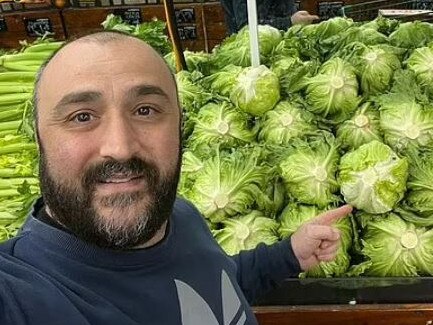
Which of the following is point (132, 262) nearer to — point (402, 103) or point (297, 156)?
point (297, 156)

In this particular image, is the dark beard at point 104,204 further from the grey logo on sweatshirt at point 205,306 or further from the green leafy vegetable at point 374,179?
the green leafy vegetable at point 374,179

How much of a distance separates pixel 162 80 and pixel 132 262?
1.39ft

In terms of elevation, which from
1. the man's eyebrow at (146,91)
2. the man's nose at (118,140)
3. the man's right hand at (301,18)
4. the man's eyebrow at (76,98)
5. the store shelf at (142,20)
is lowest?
the store shelf at (142,20)

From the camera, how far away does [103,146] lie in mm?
1293

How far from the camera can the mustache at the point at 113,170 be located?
129 centimetres

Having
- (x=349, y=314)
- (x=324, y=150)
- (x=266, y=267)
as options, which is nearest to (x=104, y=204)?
(x=266, y=267)

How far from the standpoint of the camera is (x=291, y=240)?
1992mm

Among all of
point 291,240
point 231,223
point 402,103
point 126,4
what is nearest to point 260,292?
point 291,240

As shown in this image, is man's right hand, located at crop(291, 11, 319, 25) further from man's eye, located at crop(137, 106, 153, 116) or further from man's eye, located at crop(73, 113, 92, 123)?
man's eye, located at crop(73, 113, 92, 123)

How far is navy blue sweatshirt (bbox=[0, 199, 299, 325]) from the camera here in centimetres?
119

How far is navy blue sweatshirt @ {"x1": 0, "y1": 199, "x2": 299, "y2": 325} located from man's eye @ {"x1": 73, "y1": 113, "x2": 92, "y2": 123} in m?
0.23

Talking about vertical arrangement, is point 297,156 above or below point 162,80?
below

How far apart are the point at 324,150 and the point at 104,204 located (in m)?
1.28

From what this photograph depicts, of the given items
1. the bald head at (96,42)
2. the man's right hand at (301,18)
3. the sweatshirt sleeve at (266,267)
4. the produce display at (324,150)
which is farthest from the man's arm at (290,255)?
the man's right hand at (301,18)
